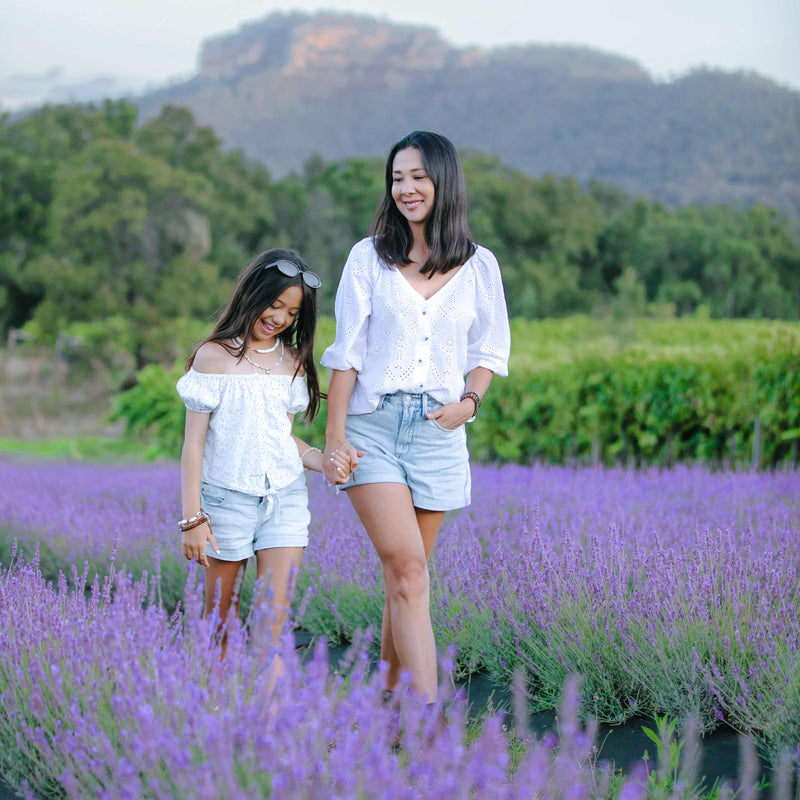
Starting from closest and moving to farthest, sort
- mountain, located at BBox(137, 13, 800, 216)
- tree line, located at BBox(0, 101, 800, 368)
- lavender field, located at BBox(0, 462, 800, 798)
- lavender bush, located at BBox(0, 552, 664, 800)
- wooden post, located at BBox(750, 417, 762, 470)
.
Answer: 1. lavender bush, located at BBox(0, 552, 664, 800)
2. lavender field, located at BBox(0, 462, 800, 798)
3. wooden post, located at BBox(750, 417, 762, 470)
4. tree line, located at BBox(0, 101, 800, 368)
5. mountain, located at BBox(137, 13, 800, 216)

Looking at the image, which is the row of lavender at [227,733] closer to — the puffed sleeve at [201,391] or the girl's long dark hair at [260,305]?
the puffed sleeve at [201,391]

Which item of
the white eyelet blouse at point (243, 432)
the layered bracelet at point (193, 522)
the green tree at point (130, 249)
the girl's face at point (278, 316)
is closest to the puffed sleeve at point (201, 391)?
the white eyelet blouse at point (243, 432)

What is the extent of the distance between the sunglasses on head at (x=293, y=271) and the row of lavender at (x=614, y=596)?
35.2 inches

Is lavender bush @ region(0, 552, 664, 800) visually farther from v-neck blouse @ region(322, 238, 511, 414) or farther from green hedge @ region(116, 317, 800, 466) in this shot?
green hedge @ region(116, 317, 800, 466)

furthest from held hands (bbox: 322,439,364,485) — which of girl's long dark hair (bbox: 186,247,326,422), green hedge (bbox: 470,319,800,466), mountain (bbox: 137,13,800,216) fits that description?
mountain (bbox: 137,13,800,216)

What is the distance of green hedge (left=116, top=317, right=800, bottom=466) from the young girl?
5047mm

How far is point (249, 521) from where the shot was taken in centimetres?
265

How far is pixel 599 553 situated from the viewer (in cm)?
304

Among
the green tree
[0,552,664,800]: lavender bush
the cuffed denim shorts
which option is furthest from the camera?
the green tree

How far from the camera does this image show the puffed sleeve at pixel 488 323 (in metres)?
2.78

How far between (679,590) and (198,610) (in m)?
1.55

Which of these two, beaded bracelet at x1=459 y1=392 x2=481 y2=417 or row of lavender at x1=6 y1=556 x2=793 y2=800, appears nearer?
row of lavender at x1=6 y1=556 x2=793 y2=800

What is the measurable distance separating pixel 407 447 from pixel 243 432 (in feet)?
1.59

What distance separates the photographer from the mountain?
59688 millimetres
